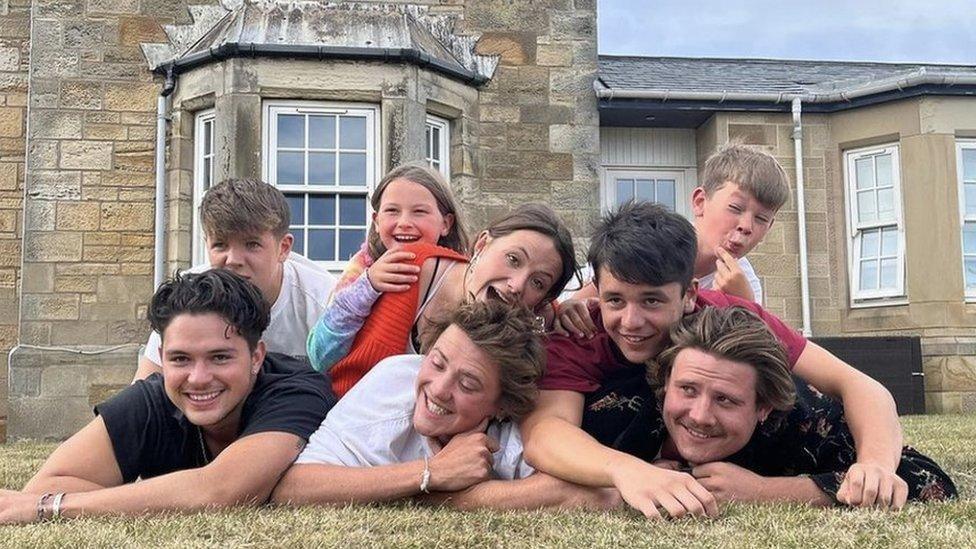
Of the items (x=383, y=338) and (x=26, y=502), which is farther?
(x=383, y=338)

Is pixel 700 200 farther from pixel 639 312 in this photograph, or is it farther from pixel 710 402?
pixel 710 402

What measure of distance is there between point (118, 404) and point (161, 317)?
0.35 metres

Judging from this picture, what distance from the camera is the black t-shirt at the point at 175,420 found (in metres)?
3.14

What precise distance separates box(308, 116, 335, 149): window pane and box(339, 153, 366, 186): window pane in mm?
173

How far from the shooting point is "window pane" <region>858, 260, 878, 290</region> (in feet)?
33.8

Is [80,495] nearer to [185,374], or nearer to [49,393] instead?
[185,374]

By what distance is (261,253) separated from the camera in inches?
156

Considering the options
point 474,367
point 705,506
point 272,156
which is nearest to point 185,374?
point 474,367

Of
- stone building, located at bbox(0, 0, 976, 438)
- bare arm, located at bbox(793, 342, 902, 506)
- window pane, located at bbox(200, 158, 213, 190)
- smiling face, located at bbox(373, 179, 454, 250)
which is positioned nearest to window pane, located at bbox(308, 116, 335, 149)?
stone building, located at bbox(0, 0, 976, 438)

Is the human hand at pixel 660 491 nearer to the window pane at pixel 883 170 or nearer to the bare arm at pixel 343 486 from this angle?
the bare arm at pixel 343 486

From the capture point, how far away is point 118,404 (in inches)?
125

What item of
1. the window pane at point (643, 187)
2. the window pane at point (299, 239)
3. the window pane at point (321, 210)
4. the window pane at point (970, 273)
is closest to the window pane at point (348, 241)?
the window pane at point (321, 210)

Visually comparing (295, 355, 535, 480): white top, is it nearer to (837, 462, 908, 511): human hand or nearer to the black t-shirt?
the black t-shirt

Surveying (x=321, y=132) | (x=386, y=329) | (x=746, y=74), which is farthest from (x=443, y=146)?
(x=386, y=329)
